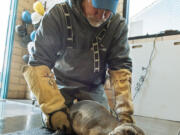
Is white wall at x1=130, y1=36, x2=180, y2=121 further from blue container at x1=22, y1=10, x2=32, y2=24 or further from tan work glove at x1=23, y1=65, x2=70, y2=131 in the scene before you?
blue container at x1=22, y1=10, x2=32, y2=24

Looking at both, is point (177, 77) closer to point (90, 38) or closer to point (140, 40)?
point (140, 40)

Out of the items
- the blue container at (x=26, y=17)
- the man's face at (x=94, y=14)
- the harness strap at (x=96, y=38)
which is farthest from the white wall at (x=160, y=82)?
the blue container at (x=26, y=17)

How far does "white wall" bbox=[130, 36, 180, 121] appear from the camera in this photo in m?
1.86

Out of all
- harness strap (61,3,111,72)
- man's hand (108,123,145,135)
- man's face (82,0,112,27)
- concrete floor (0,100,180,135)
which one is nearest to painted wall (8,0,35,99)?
concrete floor (0,100,180,135)

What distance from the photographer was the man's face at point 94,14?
2.58 ft

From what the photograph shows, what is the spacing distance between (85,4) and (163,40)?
1.40 m

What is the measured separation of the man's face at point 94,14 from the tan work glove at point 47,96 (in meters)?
0.31

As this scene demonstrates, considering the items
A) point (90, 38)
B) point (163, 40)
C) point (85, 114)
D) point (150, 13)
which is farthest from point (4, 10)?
point (85, 114)

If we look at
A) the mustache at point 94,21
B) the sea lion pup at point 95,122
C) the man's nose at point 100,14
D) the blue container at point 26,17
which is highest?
the blue container at point 26,17

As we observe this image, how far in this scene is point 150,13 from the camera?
2354mm

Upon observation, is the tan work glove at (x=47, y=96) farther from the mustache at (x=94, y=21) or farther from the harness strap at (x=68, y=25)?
the mustache at (x=94, y=21)

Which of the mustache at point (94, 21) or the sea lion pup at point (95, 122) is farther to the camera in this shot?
the mustache at point (94, 21)

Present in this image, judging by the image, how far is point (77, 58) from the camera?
973 mm

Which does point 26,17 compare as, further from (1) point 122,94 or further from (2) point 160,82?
(1) point 122,94
